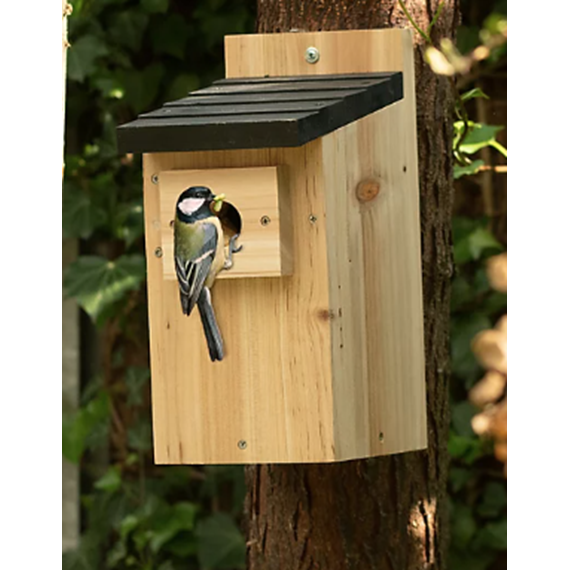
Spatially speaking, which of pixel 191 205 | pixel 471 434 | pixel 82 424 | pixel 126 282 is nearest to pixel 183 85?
pixel 126 282

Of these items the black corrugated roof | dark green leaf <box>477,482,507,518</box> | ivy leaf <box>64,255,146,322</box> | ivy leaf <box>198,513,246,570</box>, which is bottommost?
ivy leaf <box>198,513,246,570</box>

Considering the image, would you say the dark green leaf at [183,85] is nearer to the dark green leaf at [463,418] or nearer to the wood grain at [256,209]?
the dark green leaf at [463,418]

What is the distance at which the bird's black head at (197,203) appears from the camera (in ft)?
5.56

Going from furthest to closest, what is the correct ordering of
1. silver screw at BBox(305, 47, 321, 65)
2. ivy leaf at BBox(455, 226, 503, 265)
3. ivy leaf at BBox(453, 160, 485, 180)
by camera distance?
ivy leaf at BBox(455, 226, 503, 265)
ivy leaf at BBox(453, 160, 485, 180)
silver screw at BBox(305, 47, 321, 65)

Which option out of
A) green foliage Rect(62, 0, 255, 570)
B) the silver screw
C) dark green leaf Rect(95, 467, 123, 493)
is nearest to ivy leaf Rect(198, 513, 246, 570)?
green foliage Rect(62, 0, 255, 570)

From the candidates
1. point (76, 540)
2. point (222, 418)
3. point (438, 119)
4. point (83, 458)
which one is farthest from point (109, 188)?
point (222, 418)

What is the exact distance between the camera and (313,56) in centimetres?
193

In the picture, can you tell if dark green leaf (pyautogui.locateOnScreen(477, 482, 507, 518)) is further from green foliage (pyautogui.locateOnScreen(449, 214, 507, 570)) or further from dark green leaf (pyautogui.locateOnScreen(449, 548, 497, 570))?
dark green leaf (pyautogui.locateOnScreen(449, 548, 497, 570))

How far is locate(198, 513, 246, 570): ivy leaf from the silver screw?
153 centimetres

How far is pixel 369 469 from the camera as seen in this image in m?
2.07

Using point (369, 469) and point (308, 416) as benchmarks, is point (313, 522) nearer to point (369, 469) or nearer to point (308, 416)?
point (369, 469)

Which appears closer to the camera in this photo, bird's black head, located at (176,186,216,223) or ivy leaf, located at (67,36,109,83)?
bird's black head, located at (176,186,216,223)

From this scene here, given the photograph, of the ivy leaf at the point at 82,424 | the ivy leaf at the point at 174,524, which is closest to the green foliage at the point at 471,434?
the ivy leaf at the point at 174,524

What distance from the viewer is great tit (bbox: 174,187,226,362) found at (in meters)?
1.69
